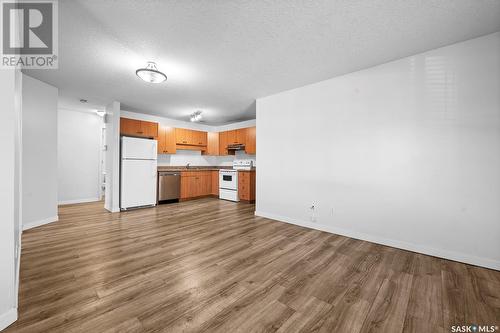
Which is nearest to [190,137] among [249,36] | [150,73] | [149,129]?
[149,129]

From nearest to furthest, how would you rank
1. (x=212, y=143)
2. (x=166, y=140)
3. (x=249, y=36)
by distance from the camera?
(x=249, y=36) → (x=166, y=140) → (x=212, y=143)

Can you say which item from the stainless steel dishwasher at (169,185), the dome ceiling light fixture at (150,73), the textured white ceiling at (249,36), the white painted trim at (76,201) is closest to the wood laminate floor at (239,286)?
the dome ceiling light fixture at (150,73)

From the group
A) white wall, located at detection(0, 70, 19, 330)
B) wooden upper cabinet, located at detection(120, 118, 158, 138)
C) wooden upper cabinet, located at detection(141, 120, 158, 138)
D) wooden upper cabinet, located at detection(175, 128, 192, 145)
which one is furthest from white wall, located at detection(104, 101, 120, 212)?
white wall, located at detection(0, 70, 19, 330)

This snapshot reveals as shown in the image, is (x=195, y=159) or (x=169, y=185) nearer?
(x=169, y=185)

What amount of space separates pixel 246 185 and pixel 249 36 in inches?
156

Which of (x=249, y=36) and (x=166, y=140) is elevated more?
(x=249, y=36)

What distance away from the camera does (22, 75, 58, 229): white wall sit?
10.8ft

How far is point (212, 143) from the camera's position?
267 inches

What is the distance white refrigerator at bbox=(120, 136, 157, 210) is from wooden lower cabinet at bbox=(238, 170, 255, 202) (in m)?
2.31

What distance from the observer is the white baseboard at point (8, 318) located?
1.21 m

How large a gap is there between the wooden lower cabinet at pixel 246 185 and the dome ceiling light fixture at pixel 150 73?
3383mm

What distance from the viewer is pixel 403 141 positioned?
2.55m

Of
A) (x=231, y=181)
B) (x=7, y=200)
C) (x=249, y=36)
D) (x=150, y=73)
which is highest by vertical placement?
(x=249, y=36)

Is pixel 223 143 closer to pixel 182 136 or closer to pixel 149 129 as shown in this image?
pixel 182 136
